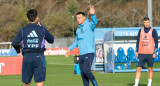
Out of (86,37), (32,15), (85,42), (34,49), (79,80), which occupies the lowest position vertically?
(79,80)

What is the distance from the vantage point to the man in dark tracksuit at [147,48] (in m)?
12.7

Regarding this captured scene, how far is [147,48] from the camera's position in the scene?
1284 centimetres

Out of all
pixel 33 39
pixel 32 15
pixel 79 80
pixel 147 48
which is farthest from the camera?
pixel 79 80

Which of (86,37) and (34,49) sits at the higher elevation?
(86,37)

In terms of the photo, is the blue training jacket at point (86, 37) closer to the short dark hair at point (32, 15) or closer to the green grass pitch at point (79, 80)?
the short dark hair at point (32, 15)

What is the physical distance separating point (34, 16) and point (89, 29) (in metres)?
2.97

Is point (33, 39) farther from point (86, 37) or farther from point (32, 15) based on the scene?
point (86, 37)

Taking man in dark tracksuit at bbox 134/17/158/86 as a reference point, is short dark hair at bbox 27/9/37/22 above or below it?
above

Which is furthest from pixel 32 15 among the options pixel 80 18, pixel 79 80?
pixel 79 80

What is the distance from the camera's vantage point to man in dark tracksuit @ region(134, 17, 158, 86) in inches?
502

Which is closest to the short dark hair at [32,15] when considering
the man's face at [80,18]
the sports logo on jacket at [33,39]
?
the sports logo on jacket at [33,39]

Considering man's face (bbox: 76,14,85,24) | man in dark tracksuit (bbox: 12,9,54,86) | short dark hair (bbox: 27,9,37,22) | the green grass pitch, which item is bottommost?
the green grass pitch

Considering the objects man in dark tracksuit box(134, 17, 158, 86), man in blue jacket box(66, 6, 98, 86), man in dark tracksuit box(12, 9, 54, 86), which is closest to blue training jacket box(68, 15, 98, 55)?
man in blue jacket box(66, 6, 98, 86)

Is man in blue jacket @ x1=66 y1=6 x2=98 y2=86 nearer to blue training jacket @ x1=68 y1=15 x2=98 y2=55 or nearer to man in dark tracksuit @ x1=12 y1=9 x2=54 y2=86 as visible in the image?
blue training jacket @ x1=68 y1=15 x2=98 y2=55
